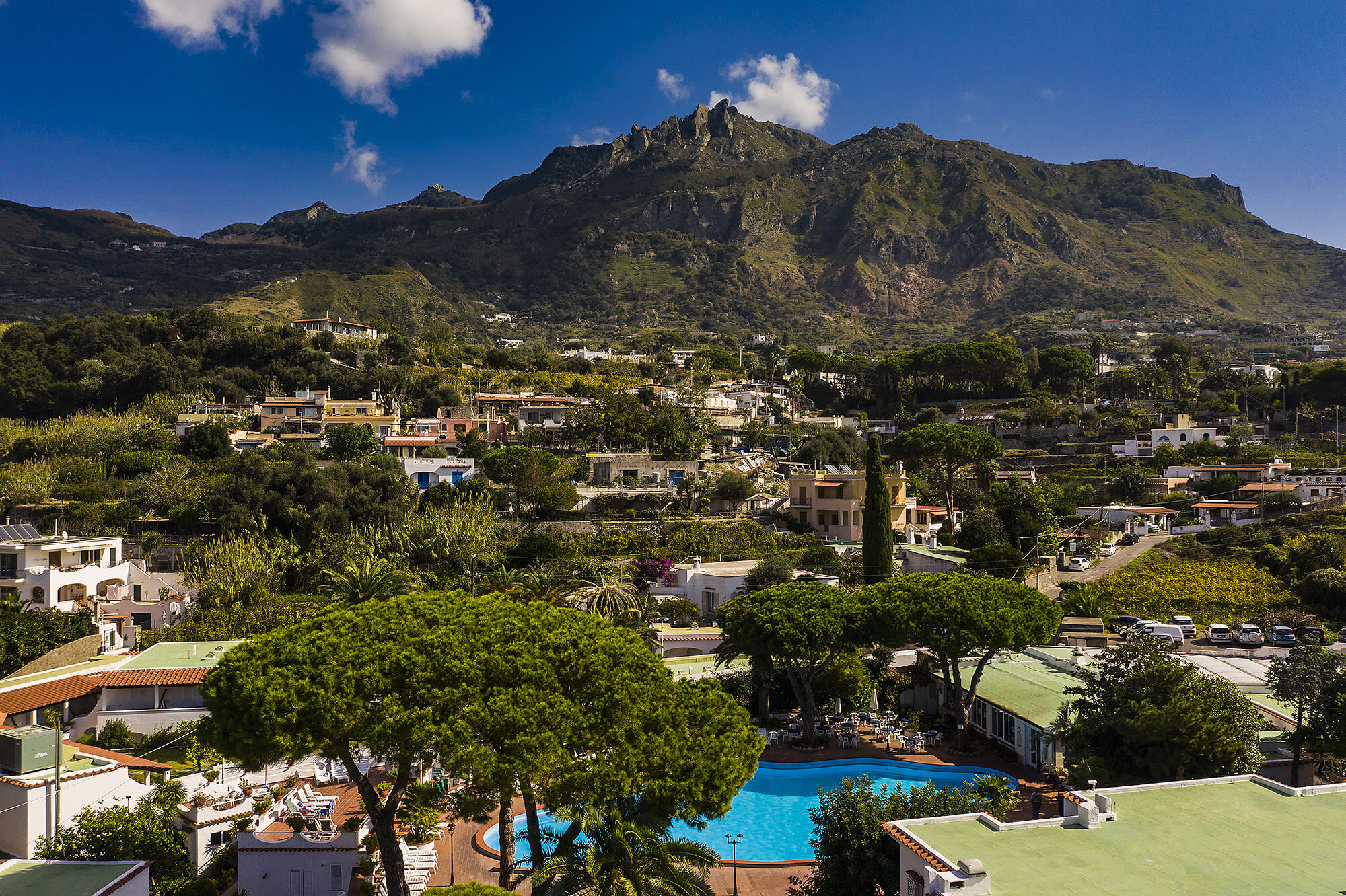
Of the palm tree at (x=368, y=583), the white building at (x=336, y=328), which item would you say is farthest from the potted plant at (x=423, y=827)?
the white building at (x=336, y=328)

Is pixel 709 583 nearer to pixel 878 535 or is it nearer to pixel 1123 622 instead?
pixel 878 535

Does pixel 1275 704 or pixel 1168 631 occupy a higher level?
pixel 1275 704

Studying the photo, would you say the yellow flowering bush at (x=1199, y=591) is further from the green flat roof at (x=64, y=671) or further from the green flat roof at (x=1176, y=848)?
the green flat roof at (x=64, y=671)

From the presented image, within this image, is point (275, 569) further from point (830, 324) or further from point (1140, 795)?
point (830, 324)

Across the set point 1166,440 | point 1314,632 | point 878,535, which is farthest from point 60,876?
point 1166,440

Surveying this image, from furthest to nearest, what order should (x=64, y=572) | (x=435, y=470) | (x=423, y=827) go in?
(x=435, y=470) → (x=64, y=572) → (x=423, y=827)

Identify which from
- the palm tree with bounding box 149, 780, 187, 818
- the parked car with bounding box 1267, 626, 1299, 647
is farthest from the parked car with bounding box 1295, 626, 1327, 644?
the palm tree with bounding box 149, 780, 187, 818
